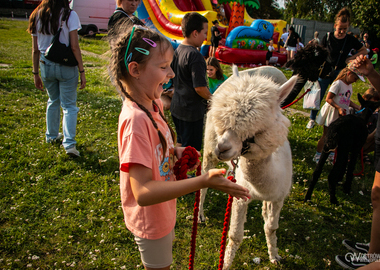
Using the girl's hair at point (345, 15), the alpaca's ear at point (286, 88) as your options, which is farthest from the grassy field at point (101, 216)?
the girl's hair at point (345, 15)

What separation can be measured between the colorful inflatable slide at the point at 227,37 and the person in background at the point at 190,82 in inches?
345

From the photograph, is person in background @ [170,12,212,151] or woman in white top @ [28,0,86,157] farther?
woman in white top @ [28,0,86,157]

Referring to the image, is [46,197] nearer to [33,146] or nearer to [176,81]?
[33,146]

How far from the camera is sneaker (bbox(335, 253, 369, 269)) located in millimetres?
2551

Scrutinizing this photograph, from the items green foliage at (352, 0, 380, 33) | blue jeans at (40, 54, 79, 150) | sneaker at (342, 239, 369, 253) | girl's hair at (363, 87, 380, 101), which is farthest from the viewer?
green foliage at (352, 0, 380, 33)

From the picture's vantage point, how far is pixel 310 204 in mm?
3635

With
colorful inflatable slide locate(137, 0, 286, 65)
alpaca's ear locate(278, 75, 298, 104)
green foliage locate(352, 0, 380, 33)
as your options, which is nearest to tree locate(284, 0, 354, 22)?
green foliage locate(352, 0, 380, 33)

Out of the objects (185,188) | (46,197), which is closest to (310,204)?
(185,188)

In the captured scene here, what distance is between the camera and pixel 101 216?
3107 mm

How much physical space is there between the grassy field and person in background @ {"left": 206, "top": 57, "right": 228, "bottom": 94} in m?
1.67

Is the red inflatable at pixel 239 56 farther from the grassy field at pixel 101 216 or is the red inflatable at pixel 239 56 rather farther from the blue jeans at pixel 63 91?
the blue jeans at pixel 63 91

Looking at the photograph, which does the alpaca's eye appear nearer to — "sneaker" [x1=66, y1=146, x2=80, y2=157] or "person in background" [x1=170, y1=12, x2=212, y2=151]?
"person in background" [x1=170, y1=12, x2=212, y2=151]

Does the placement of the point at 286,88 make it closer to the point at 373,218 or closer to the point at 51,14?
the point at 373,218

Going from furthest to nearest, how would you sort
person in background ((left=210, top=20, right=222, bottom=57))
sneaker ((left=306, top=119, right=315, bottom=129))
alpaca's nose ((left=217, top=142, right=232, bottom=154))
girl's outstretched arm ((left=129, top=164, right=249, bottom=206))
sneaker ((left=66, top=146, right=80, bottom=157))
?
person in background ((left=210, top=20, right=222, bottom=57)) < sneaker ((left=306, top=119, right=315, bottom=129)) < sneaker ((left=66, top=146, right=80, bottom=157)) < alpaca's nose ((left=217, top=142, right=232, bottom=154)) < girl's outstretched arm ((left=129, top=164, right=249, bottom=206))
